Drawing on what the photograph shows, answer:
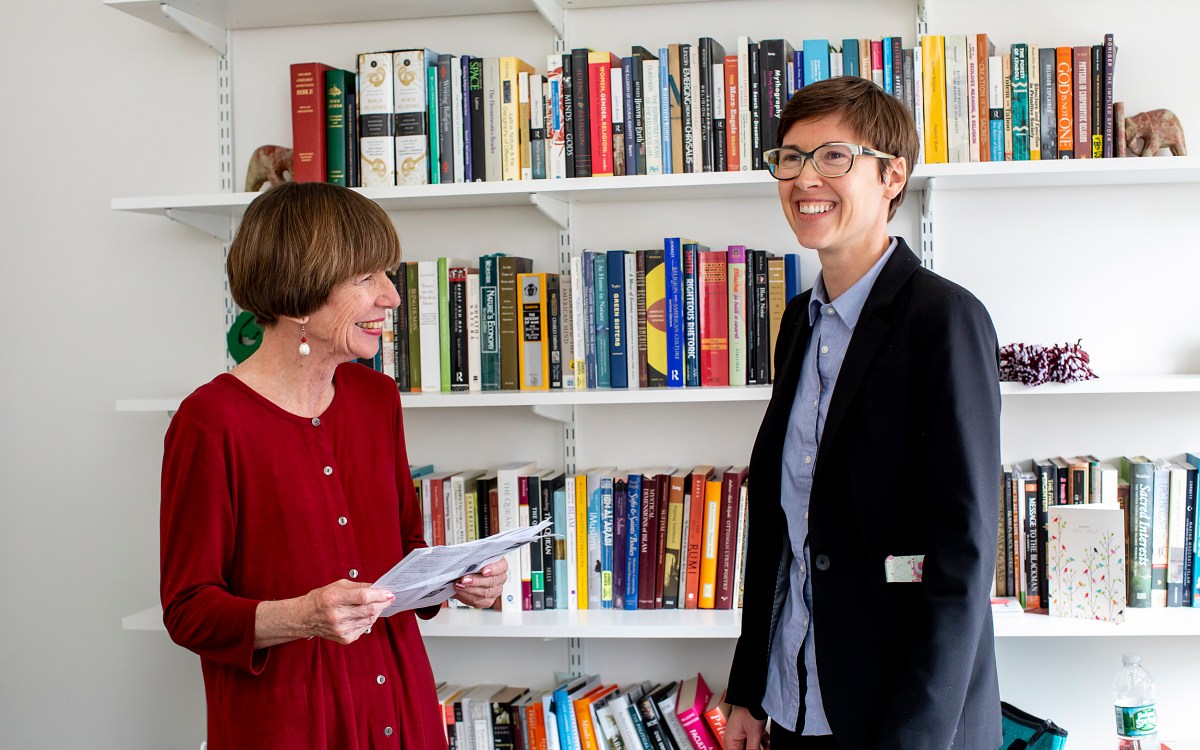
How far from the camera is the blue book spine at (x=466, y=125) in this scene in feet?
7.29

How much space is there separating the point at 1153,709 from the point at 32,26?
2.93 meters

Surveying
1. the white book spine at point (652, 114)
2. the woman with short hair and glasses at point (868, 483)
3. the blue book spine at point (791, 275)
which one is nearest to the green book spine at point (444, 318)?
the white book spine at point (652, 114)

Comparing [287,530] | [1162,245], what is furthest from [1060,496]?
[287,530]

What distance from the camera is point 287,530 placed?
142 cm

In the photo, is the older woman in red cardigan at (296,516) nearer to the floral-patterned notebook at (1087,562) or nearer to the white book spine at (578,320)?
the white book spine at (578,320)

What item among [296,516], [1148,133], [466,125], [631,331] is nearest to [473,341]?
[631,331]

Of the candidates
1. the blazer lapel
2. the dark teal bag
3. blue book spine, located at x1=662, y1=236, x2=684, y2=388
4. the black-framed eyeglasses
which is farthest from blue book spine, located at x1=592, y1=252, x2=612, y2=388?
the dark teal bag

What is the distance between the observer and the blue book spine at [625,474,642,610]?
87.0 inches

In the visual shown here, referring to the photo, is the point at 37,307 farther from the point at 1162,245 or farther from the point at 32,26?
the point at 1162,245

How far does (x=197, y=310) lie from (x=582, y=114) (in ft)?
3.48

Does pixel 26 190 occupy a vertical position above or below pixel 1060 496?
above

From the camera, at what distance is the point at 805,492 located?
55.4 inches

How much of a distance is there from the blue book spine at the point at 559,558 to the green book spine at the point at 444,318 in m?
0.34

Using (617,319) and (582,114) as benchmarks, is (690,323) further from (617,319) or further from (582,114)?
(582,114)
